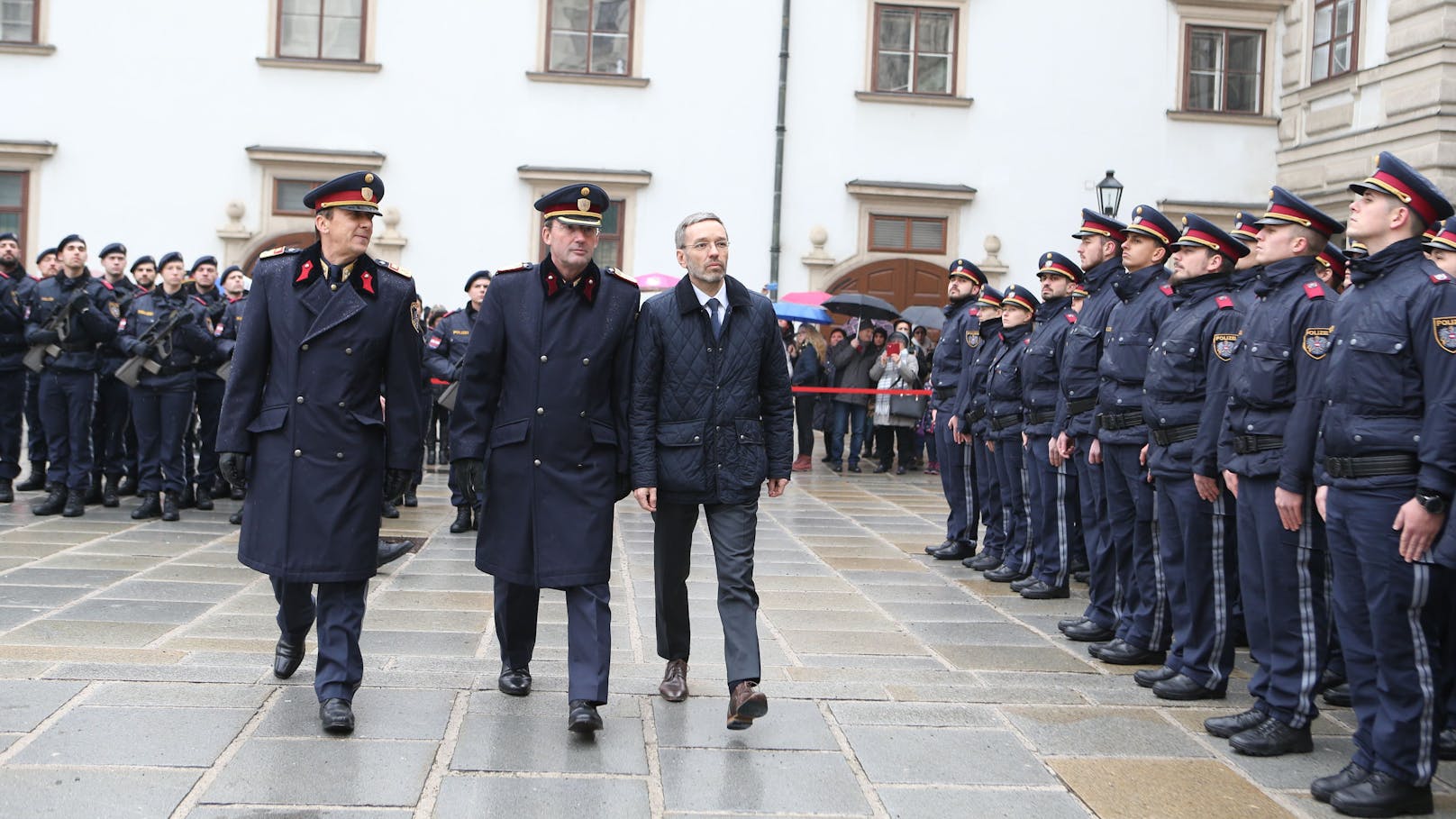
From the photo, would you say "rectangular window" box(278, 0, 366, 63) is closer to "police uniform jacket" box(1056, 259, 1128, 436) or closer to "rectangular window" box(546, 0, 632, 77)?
"rectangular window" box(546, 0, 632, 77)

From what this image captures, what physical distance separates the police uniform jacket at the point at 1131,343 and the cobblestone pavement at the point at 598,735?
3.75 ft

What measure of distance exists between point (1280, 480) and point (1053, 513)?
3284mm

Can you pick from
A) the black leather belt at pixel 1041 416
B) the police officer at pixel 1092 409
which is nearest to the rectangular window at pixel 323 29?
the black leather belt at pixel 1041 416

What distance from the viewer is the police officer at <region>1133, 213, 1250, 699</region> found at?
5730 mm

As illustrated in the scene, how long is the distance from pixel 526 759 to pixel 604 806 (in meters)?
0.50

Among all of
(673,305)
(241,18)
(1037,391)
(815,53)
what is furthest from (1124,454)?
(241,18)

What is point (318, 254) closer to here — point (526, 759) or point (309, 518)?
point (309, 518)

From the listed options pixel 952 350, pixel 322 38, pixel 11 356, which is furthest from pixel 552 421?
pixel 322 38

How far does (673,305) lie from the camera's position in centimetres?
532

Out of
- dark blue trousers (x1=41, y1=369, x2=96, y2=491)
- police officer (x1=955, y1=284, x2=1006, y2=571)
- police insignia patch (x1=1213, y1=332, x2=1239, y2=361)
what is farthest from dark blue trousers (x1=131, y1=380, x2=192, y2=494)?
police insignia patch (x1=1213, y1=332, x2=1239, y2=361)

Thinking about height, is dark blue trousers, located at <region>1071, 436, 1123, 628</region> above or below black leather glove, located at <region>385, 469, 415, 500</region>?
below

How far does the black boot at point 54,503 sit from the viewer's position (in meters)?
10.5

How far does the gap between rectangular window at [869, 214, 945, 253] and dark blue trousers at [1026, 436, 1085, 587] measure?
12.5 meters

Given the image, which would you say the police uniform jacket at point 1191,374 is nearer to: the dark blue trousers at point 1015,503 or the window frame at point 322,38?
the dark blue trousers at point 1015,503
